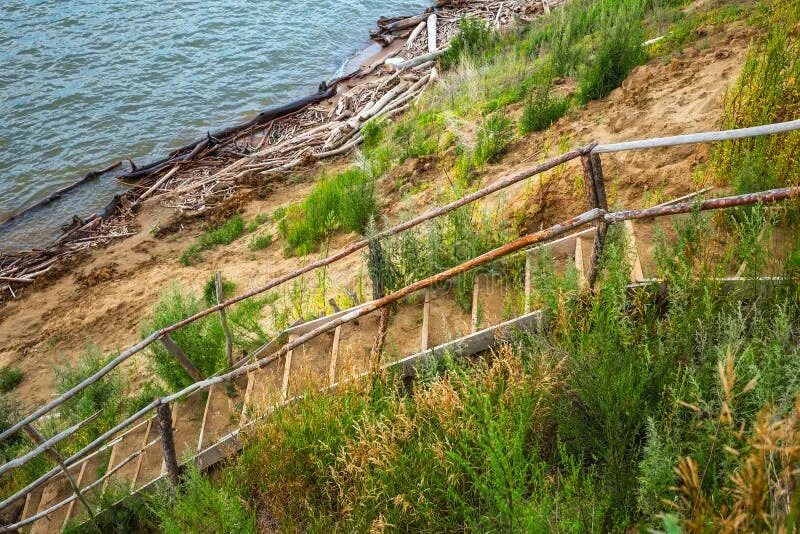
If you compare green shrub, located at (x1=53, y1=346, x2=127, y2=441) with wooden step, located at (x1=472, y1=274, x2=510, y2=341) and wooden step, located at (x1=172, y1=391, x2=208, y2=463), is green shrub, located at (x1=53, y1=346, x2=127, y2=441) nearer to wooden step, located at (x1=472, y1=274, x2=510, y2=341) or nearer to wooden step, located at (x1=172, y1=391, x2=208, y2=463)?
wooden step, located at (x1=172, y1=391, x2=208, y2=463)

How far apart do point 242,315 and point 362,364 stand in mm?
3008

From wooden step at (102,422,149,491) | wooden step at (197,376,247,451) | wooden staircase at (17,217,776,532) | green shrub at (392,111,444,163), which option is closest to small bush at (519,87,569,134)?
green shrub at (392,111,444,163)

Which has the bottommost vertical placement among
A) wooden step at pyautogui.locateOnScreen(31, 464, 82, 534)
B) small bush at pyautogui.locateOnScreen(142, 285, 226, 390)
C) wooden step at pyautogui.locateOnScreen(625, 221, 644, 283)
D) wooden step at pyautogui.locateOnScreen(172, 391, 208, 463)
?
wooden step at pyautogui.locateOnScreen(31, 464, 82, 534)

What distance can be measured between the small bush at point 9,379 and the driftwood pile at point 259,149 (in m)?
2.61

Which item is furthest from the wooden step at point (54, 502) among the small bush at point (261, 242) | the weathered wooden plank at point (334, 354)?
the small bush at point (261, 242)

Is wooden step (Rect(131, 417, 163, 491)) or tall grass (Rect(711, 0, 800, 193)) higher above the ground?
tall grass (Rect(711, 0, 800, 193))

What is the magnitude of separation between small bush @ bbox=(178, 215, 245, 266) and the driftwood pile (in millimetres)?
1343

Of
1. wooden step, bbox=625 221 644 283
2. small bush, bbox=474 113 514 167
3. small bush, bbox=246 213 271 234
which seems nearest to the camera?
wooden step, bbox=625 221 644 283

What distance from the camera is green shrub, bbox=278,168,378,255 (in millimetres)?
8539

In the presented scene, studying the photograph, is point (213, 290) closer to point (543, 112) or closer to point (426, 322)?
point (426, 322)

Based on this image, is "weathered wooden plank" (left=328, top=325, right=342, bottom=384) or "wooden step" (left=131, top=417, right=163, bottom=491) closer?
"weathered wooden plank" (left=328, top=325, right=342, bottom=384)

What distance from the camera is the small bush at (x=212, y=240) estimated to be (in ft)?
33.9

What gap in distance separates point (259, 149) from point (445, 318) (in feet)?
34.9

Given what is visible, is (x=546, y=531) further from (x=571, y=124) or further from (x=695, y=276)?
(x=571, y=124)
